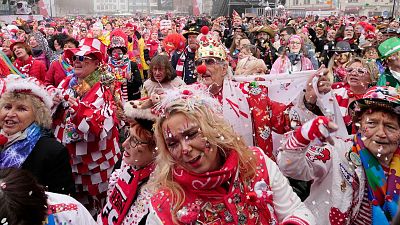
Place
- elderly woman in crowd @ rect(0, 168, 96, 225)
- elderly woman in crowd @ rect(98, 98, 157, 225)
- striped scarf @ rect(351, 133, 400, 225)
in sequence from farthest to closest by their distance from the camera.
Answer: elderly woman in crowd @ rect(98, 98, 157, 225) < striped scarf @ rect(351, 133, 400, 225) < elderly woman in crowd @ rect(0, 168, 96, 225)

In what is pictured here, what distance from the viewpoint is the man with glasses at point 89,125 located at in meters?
4.08

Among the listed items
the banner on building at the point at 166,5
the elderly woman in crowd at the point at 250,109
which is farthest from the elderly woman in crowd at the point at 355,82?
the banner on building at the point at 166,5

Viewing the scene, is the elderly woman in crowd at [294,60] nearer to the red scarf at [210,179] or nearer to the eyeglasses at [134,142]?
the eyeglasses at [134,142]

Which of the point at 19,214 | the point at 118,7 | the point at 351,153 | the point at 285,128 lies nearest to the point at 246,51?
the point at 285,128

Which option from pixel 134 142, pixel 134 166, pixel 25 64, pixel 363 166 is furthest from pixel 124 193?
pixel 25 64

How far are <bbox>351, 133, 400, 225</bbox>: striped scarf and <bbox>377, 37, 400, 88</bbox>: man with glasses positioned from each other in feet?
6.17

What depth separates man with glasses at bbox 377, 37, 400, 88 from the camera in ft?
13.8

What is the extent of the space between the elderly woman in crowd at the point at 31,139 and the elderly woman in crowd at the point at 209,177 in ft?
3.57

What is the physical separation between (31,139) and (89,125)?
3.04 ft

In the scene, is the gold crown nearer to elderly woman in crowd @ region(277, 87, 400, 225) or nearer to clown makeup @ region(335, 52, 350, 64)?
elderly woman in crowd @ region(277, 87, 400, 225)

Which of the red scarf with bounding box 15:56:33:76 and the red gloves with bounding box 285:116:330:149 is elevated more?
the red scarf with bounding box 15:56:33:76

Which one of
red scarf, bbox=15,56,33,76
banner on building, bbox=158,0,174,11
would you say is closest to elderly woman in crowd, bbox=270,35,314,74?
red scarf, bbox=15,56,33,76

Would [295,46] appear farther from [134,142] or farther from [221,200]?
[221,200]

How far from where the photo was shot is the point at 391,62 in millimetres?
4363
